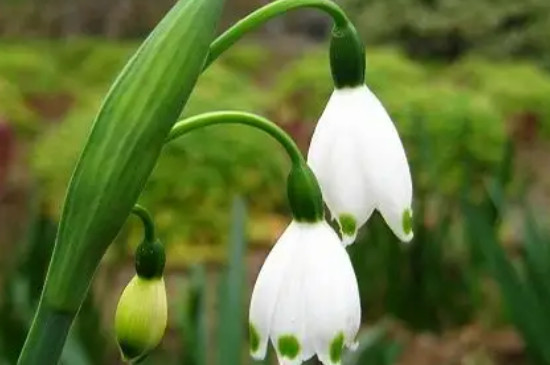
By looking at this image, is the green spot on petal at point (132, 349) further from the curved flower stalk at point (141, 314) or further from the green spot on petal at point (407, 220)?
the green spot on petal at point (407, 220)

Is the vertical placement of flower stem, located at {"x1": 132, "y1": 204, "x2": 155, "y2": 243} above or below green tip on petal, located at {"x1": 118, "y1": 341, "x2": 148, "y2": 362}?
above

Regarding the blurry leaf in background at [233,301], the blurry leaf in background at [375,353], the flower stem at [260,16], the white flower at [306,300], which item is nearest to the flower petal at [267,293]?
the white flower at [306,300]

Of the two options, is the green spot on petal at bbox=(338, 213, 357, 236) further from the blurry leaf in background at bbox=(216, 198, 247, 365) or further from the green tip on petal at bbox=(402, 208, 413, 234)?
the blurry leaf in background at bbox=(216, 198, 247, 365)

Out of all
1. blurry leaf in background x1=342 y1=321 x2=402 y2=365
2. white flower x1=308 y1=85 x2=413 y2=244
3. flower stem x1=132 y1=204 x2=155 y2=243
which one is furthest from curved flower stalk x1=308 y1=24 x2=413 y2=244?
blurry leaf in background x1=342 y1=321 x2=402 y2=365

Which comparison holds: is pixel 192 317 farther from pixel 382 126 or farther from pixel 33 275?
pixel 382 126

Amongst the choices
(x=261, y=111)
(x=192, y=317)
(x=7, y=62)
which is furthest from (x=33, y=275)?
(x=7, y=62)

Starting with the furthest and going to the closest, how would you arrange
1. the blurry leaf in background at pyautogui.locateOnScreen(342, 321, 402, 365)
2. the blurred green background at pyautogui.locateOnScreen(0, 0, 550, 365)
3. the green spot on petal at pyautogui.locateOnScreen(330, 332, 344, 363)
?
the blurred green background at pyautogui.locateOnScreen(0, 0, 550, 365) < the blurry leaf in background at pyautogui.locateOnScreen(342, 321, 402, 365) < the green spot on petal at pyautogui.locateOnScreen(330, 332, 344, 363)

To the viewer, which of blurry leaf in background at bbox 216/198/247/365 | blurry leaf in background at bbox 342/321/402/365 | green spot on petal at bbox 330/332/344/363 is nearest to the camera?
green spot on petal at bbox 330/332/344/363

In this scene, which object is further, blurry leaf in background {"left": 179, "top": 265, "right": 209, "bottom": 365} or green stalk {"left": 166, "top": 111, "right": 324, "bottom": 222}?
blurry leaf in background {"left": 179, "top": 265, "right": 209, "bottom": 365}
